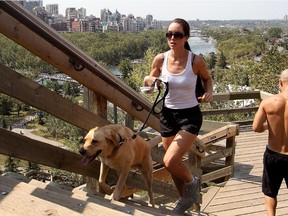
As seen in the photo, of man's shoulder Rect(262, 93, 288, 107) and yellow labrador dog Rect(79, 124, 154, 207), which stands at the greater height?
man's shoulder Rect(262, 93, 288, 107)

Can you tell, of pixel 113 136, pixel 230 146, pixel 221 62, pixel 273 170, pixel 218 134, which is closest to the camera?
pixel 113 136

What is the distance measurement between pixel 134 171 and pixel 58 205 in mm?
1693

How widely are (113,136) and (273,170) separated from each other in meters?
1.27

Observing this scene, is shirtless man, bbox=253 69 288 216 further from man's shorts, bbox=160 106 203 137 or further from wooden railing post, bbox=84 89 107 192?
wooden railing post, bbox=84 89 107 192

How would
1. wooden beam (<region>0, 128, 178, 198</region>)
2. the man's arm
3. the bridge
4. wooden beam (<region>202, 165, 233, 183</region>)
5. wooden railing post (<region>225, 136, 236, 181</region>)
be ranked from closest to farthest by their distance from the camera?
the bridge, wooden beam (<region>0, 128, 178, 198</region>), the man's arm, wooden beam (<region>202, 165, 233, 183</region>), wooden railing post (<region>225, 136, 236, 181</region>)

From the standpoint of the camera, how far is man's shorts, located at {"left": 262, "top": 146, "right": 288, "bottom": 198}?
276cm

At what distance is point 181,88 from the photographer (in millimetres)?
2609

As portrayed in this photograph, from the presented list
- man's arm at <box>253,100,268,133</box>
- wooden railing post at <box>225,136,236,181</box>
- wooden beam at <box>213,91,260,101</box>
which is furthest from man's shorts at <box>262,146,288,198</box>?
wooden beam at <box>213,91,260,101</box>

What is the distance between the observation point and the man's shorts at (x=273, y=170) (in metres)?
2.76

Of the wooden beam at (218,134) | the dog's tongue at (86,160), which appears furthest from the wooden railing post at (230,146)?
Result: the dog's tongue at (86,160)

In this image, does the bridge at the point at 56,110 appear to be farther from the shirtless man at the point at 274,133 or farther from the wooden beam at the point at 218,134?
the wooden beam at the point at 218,134

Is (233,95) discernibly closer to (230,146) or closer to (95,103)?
(230,146)

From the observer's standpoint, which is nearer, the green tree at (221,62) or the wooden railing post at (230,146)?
the wooden railing post at (230,146)

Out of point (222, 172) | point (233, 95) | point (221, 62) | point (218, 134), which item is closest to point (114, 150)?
point (218, 134)
